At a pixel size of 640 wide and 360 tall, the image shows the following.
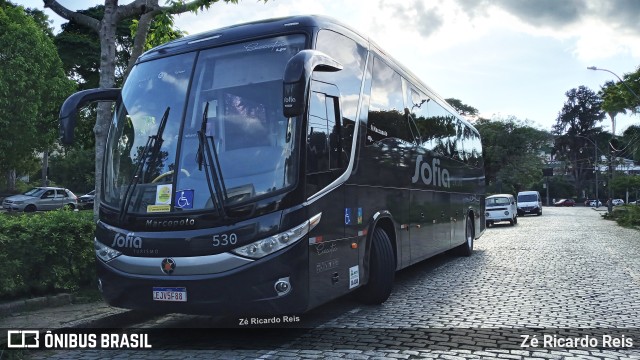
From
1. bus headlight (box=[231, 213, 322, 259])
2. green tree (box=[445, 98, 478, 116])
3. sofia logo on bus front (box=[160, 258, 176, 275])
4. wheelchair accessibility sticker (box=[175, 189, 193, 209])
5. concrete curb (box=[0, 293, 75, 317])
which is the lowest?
concrete curb (box=[0, 293, 75, 317])

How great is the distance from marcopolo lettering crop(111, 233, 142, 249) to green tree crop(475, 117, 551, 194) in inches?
2345

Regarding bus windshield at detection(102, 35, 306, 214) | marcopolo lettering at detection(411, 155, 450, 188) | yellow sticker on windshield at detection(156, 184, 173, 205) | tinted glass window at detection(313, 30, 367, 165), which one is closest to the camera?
bus windshield at detection(102, 35, 306, 214)

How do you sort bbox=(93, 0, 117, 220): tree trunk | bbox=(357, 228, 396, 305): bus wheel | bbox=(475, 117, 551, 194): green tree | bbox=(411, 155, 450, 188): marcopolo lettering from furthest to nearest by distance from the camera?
bbox=(475, 117, 551, 194): green tree < bbox=(411, 155, 450, 188): marcopolo lettering < bbox=(93, 0, 117, 220): tree trunk < bbox=(357, 228, 396, 305): bus wheel

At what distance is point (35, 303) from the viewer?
288 inches

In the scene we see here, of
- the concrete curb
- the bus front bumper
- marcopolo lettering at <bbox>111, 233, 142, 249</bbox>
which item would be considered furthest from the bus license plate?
the concrete curb

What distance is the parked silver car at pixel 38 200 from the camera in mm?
34594

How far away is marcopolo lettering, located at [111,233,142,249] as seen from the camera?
582 cm

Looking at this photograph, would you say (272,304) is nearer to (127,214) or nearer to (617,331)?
(127,214)

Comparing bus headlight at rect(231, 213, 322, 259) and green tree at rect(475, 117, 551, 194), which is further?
green tree at rect(475, 117, 551, 194)

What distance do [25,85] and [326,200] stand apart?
30.8 metres

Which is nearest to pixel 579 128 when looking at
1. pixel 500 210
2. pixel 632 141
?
pixel 632 141

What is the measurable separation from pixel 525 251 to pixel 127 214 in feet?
41.0

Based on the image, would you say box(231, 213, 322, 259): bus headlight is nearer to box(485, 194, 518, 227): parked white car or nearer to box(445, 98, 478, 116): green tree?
box(485, 194, 518, 227): parked white car

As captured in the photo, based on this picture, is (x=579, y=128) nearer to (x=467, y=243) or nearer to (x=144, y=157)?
(x=467, y=243)
